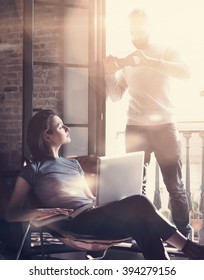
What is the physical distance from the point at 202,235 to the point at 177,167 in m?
1.07

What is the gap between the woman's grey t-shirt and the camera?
3123 mm

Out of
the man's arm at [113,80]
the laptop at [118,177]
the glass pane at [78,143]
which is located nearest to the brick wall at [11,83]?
the glass pane at [78,143]

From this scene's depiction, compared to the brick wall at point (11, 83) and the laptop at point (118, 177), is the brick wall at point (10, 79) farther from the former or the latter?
the laptop at point (118, 177)

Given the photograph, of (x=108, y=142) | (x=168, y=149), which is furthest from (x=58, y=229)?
(x=108, y=142)

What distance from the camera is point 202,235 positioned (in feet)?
15.7

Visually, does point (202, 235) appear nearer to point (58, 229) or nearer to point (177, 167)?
point (177, 167)

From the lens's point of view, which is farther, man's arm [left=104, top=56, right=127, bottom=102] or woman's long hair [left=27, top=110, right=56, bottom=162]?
man's arm [left=104, top=56, right=127, bottom=102]

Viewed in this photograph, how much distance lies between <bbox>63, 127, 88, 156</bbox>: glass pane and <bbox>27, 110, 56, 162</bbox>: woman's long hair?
1222 mm

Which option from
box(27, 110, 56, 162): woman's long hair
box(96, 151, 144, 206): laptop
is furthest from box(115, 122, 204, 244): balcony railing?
box(27, 110, 56, 162): woman's long hair

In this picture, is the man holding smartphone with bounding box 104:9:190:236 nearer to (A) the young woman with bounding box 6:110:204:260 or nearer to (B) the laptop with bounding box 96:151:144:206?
(A) the young woman with bounding box 6:110:204:260

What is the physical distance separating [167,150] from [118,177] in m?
1.18

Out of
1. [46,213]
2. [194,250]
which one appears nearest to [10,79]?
[46,213]

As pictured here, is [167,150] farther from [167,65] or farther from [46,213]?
[46,213]

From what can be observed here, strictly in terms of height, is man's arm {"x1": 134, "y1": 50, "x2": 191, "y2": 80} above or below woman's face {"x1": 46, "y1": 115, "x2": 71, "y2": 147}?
above
